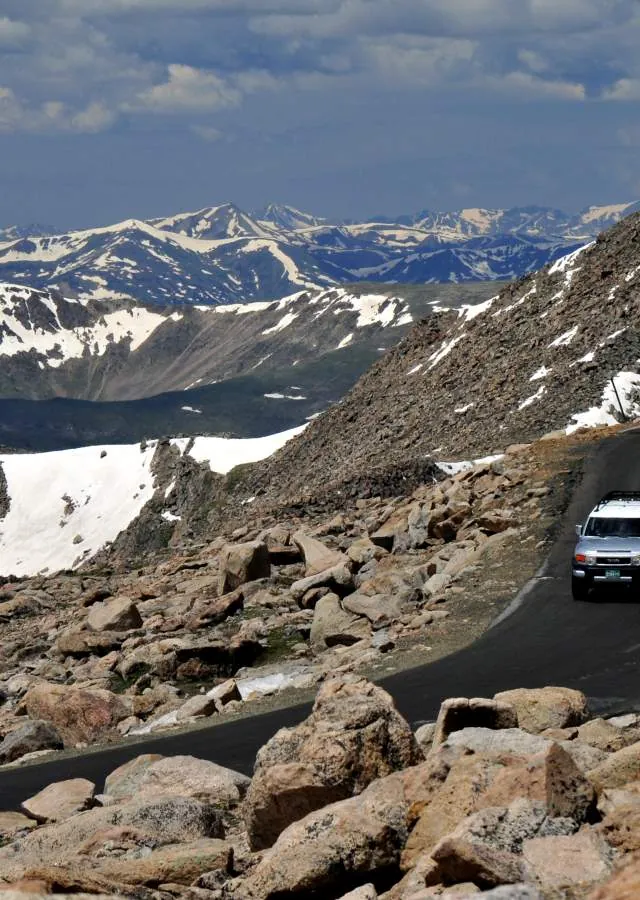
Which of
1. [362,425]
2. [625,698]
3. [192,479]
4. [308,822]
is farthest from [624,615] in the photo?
[192,479]

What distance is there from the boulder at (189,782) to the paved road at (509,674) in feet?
6.18

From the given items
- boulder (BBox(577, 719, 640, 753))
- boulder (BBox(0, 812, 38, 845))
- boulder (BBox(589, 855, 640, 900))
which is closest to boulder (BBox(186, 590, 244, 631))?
boulder (BBox(0, 812, 38, 845))

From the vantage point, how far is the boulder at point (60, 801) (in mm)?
14008

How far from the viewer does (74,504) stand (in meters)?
110

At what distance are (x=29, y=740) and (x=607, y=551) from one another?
12.0 meters

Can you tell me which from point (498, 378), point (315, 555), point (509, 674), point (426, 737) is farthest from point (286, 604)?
point (498, 378)

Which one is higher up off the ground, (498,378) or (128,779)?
(498,378)

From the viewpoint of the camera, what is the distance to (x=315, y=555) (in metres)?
33.8

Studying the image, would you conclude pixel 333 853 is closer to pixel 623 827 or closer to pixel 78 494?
pixel 623 827

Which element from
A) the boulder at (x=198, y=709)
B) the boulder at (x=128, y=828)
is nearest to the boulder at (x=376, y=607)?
the boulder at (x=198, y=709)

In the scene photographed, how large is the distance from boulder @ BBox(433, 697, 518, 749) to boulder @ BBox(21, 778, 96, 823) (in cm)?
420

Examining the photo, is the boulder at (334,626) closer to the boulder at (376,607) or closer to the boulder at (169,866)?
the boulder at (376,607)

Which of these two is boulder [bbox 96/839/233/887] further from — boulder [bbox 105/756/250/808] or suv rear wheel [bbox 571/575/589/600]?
suv rear wheel [bbox 571/575/589/600]

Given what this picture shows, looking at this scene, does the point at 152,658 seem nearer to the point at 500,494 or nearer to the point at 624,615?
the point at 624,615
